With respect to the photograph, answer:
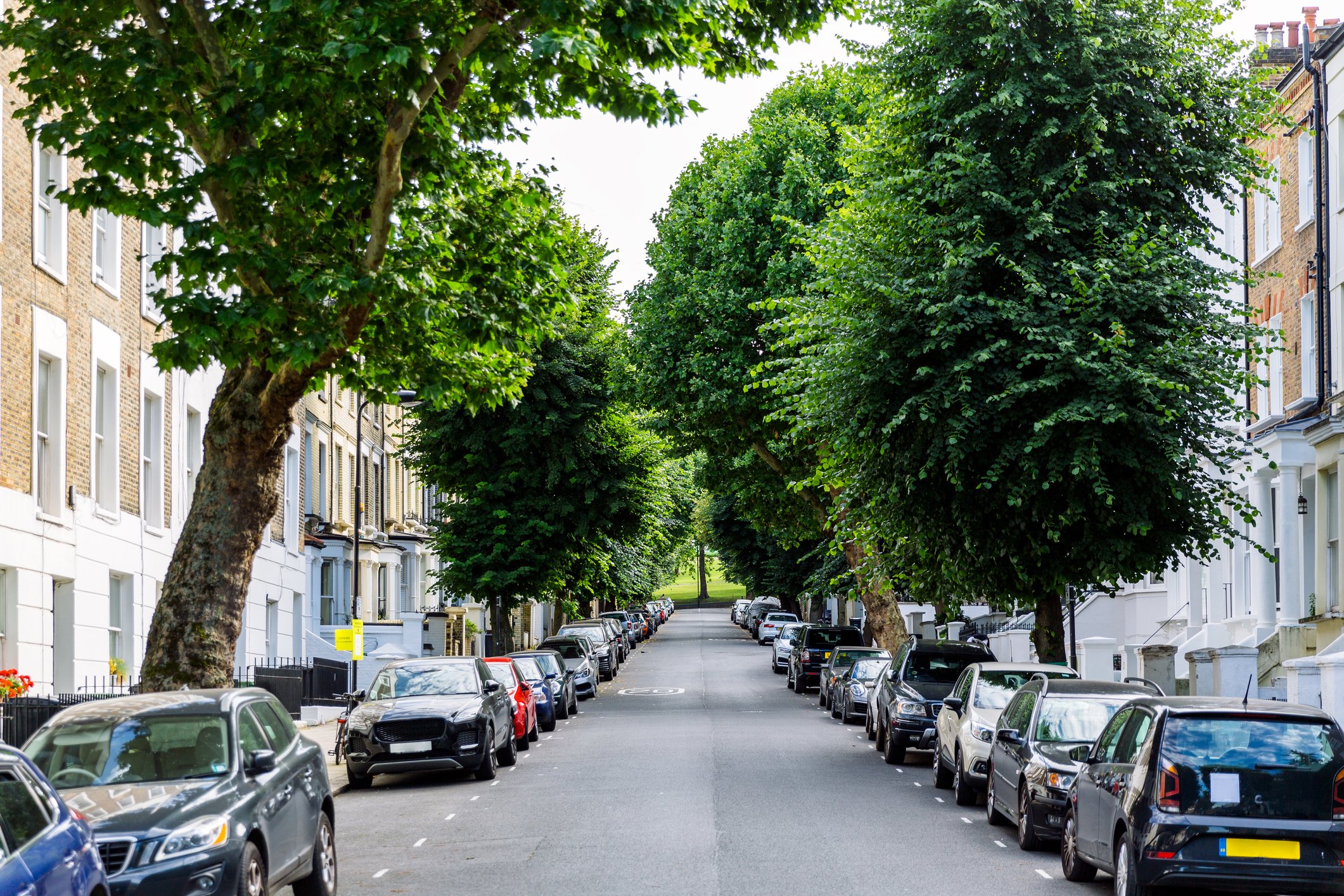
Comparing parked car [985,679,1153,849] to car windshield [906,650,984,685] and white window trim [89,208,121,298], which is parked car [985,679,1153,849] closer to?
car windshield [906,650,984,685]

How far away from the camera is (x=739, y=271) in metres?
35.7

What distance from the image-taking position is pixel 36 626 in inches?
830

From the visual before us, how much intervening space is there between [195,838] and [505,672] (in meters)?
18.2

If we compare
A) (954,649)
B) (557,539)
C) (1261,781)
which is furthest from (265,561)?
(1261,781)

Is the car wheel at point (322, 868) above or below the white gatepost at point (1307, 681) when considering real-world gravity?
below

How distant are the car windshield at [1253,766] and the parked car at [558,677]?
22056 mm

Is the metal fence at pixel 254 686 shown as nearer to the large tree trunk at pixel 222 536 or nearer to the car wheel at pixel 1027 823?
the large tree trunk at pixel 222 536

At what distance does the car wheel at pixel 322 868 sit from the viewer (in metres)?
11.0

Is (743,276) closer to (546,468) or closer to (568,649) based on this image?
(546,468)

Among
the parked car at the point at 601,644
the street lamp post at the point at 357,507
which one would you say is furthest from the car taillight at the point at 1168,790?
the parked car at the point at 601,644

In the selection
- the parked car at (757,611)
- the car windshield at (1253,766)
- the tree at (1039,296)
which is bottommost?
the parked car at (757,611)

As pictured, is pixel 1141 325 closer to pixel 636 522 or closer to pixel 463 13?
pixel 463 13

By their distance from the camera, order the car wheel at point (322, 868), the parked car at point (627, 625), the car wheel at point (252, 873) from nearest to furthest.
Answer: the car wheel at point (252, 873)
the car wheel at point (322, 868)
the parked car at point (627, 625)

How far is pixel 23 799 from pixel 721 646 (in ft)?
210
